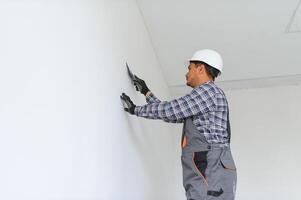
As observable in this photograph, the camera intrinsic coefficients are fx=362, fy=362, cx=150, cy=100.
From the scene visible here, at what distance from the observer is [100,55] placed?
5.85 feet

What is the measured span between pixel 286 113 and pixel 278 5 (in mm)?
1813

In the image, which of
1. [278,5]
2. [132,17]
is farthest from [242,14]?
[132,17]

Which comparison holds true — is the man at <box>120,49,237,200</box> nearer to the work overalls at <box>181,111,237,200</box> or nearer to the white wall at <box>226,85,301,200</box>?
the work overalls at <box>181,111,237,200</box>

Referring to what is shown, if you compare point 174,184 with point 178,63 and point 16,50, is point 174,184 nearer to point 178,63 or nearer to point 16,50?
point 178,63

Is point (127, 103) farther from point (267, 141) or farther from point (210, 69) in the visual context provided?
point (267, 141)

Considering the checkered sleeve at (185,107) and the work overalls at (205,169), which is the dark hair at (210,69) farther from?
the work overalls at (205,169)

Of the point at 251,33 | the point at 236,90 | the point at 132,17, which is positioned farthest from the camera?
the point at 236,90

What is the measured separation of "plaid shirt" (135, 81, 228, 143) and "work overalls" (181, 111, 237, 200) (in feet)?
0.15

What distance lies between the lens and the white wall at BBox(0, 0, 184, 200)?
99 centimetres

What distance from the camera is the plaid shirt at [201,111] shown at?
185 centimetres

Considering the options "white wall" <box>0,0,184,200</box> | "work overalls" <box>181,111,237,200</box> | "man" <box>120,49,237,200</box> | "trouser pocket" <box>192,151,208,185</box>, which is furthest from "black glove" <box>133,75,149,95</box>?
"trouser pocket" <box>192,151,208,185</box>

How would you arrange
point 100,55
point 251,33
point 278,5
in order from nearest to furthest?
point 100,55 → point 278,5 → point 251,33

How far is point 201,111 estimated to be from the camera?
1.85 m

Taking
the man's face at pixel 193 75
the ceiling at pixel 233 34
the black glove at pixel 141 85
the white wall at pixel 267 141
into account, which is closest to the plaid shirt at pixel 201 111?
the man's face at pixel 193 75
